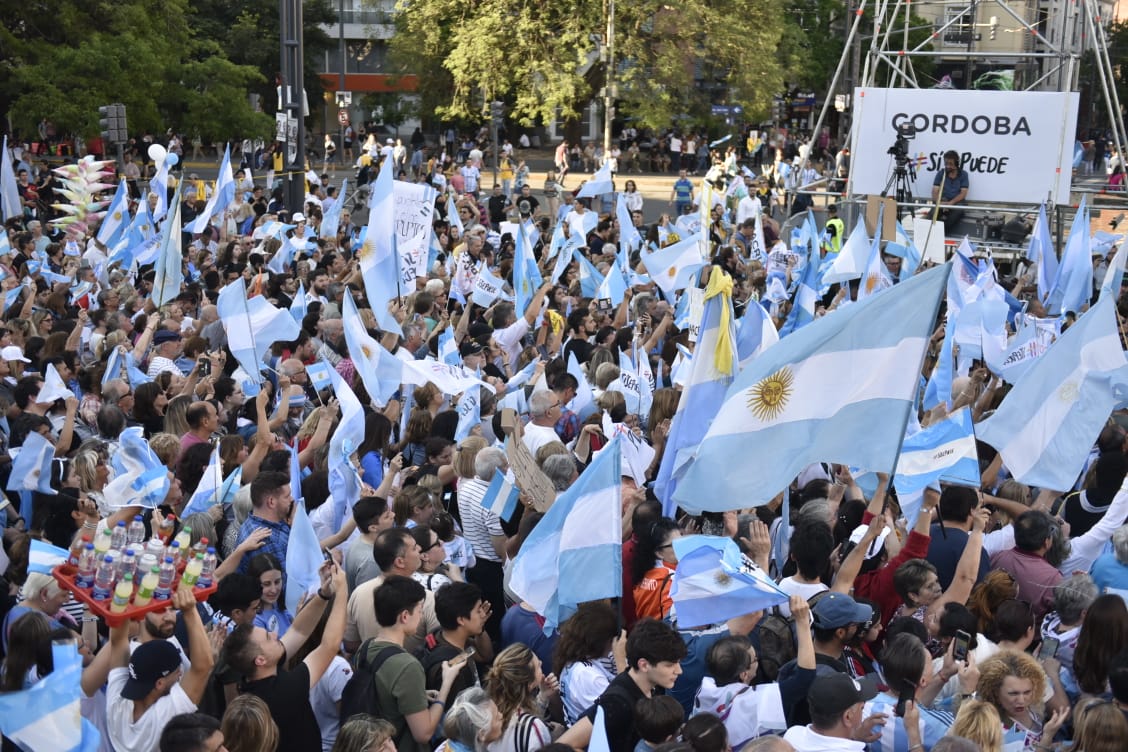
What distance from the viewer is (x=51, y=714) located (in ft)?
15.8

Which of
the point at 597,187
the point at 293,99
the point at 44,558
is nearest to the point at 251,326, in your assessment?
→ the point at 44,558

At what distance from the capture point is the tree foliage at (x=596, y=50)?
42.6 meters

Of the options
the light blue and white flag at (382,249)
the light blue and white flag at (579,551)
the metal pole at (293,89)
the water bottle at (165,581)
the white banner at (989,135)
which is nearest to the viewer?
the water bottle at (165,581)

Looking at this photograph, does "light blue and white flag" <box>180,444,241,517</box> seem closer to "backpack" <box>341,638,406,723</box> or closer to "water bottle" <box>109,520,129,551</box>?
"water bottle" <box>109,520,129,551</box>

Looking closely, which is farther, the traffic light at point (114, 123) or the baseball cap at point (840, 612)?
the traffic light at point (114, 123)

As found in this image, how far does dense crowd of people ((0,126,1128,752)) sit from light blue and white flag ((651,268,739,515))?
229 millimetres

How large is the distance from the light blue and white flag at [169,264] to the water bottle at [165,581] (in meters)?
7.80

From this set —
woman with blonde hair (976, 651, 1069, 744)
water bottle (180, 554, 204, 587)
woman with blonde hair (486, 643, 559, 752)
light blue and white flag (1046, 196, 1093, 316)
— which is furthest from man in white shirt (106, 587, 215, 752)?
light blue and white flag (1046, 196, 1093, 316)

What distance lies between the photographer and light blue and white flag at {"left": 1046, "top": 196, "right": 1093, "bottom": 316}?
43.6 ft

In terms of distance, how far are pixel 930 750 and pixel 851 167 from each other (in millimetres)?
16071

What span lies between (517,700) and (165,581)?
145 cm

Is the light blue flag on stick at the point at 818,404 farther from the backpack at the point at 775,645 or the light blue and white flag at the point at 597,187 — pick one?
the light blue and white flag at the point at 597,187

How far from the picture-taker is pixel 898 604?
6332mm

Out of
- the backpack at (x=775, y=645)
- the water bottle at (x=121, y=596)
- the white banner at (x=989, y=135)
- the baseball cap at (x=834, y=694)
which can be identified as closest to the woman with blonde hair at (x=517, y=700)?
the baseball cap at (x=834, y=694)
